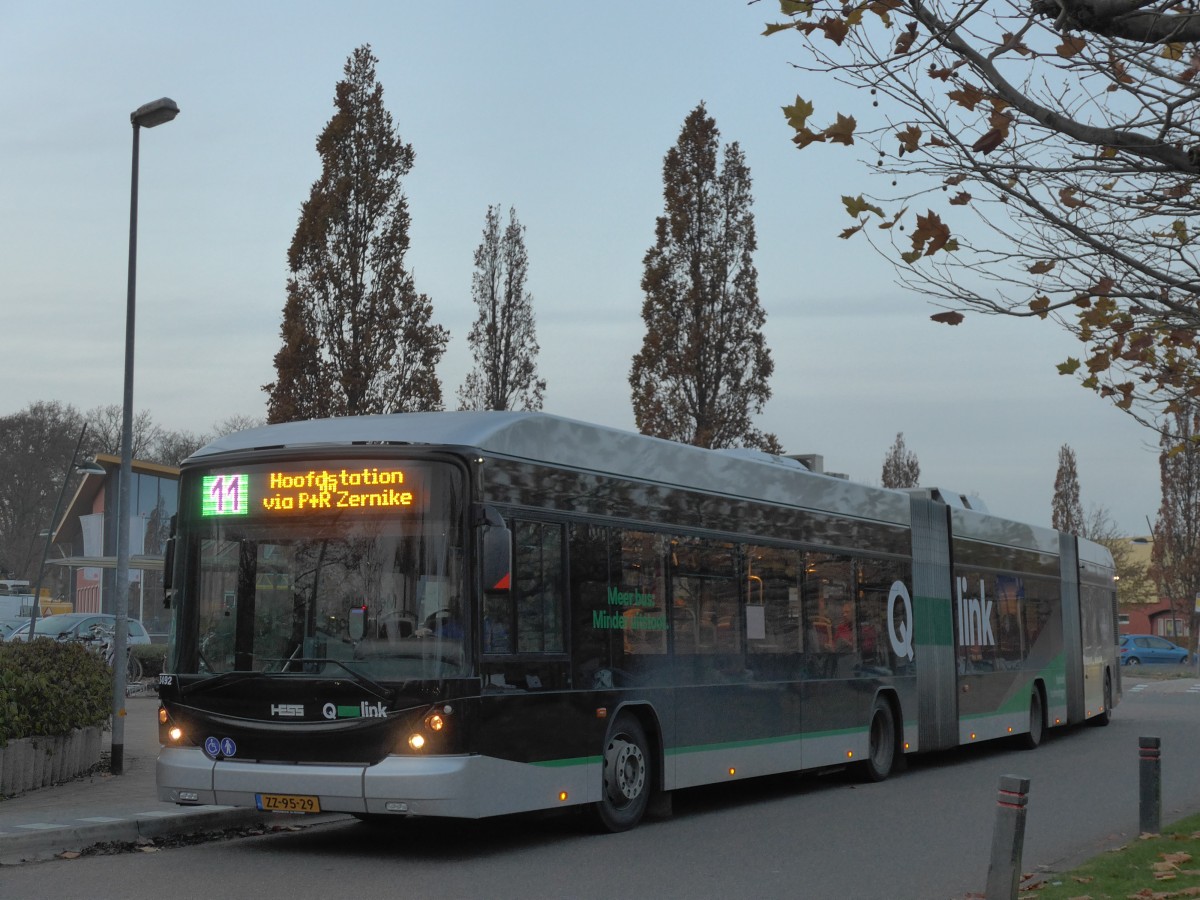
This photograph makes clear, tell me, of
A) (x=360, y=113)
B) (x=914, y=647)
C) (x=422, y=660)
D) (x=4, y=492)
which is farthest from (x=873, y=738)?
(x=4, y=492)

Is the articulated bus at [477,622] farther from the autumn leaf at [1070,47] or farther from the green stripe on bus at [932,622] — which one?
the autumn leaf at [1070,47]

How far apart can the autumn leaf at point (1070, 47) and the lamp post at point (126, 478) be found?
1053cm

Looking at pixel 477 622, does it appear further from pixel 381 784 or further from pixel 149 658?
pixel 149 658

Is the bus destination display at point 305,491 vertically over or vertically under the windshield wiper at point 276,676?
over

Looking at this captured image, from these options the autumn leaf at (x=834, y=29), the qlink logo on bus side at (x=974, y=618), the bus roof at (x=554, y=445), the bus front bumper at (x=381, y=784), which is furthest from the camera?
the qlink logo on bus side at (x=974, y=618)

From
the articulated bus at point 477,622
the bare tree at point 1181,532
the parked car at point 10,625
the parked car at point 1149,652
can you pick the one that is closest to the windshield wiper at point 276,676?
the articulated bus at point 477,622

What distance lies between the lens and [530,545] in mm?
11758

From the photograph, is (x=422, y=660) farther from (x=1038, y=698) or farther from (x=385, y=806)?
(x=1038, y=698)

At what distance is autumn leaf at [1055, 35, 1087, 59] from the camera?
8374mm

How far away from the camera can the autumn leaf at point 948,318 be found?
9.11m

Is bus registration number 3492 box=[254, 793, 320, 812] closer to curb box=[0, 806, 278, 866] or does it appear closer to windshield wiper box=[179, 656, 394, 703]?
windshield wiper box=[179, 656, 394, 703]

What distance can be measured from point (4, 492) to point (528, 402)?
4506 cm

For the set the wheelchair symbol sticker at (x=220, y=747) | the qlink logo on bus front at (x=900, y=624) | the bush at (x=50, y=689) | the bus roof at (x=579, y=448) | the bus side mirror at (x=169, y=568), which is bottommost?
the wheelchair symbol sticker at (x=220, y=747)

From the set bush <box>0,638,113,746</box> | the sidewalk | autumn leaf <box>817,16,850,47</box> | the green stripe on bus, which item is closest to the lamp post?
bush <box>0,638,113,746</box>
